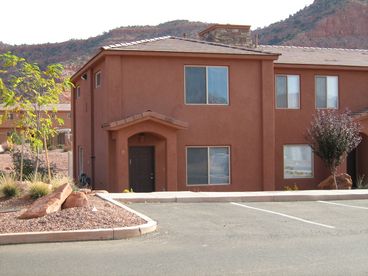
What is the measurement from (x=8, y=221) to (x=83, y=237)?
200 centimetres

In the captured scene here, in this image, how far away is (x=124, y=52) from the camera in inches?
850

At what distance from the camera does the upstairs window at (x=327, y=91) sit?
25750 millimetres

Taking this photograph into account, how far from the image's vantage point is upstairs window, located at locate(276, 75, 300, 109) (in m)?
25.2

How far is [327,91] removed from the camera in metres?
25.9

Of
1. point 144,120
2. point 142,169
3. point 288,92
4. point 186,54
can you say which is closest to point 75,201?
point 144,120

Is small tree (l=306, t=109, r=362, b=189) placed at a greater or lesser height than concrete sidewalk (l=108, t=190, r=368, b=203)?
greater

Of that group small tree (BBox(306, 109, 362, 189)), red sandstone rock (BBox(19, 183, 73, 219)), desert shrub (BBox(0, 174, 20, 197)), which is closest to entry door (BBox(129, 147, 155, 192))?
small tree (BBox(306, 109, 362, 189))

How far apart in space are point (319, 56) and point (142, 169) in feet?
33.5

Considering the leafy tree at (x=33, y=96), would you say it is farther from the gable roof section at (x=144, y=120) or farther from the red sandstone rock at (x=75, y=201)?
the gable roof section at (x=144, y=120)

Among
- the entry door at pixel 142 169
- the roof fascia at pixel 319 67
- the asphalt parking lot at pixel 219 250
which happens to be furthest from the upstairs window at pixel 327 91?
the asphalt parking lot at pixel 219 250

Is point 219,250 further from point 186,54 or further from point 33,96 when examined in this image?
point 186,54

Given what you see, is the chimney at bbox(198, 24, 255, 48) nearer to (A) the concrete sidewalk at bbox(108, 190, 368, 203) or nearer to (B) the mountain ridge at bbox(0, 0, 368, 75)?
(A) the concrete sidewalk at bbox(108, 190, 368, 203)

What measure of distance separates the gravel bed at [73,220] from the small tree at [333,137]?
11.8 metres

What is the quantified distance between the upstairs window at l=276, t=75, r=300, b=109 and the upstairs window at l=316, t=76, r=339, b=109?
988 mm
